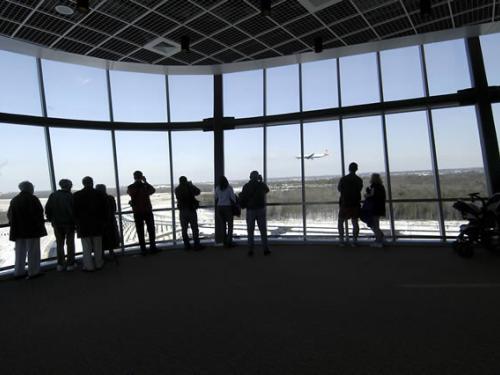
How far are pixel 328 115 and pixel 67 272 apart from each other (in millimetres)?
6131

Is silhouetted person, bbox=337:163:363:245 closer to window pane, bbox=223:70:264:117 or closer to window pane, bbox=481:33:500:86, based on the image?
window pane, bbox=223:70:264:117

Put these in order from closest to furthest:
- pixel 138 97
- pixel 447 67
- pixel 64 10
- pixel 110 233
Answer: pixel 64 10 < pixel 110 233 < pixel 447 67 < pixel 138 97

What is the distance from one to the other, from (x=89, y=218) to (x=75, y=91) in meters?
3.27

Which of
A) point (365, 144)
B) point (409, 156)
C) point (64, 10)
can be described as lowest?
point (409, 156)

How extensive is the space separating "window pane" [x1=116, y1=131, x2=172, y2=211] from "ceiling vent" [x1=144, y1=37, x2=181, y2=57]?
7.19ft

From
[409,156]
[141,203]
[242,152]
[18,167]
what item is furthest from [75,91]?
[409,156]

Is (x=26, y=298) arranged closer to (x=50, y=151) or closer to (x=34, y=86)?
(x=50, y=151)

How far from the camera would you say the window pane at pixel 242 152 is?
7664mm

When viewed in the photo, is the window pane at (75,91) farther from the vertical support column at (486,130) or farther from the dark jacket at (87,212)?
the vertical support column at (486,130)

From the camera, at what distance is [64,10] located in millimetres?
4375

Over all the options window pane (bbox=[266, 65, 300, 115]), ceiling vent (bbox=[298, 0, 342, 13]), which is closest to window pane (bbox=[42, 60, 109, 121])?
window pane (bbox=[266, 65, 300, 115])

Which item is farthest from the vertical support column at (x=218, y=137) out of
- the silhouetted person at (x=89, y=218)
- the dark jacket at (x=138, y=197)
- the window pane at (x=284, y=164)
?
the silhouetted person at (x=89, y=218)

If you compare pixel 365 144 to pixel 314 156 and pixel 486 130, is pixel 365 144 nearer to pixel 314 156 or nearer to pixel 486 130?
pixel 314 156

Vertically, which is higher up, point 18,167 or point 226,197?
point 18,167
